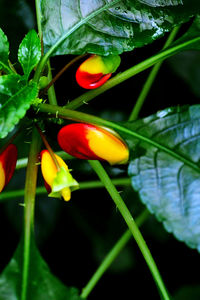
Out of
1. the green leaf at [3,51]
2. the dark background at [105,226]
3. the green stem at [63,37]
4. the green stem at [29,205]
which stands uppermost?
the green leaf at [3,51]

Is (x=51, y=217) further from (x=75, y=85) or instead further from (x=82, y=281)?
(x=75, y=85)

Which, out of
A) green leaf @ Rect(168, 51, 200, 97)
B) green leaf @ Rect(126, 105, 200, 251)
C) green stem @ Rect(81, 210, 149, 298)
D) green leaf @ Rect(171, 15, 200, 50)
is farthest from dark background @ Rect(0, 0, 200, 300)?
green leaf @ Rect(126, 105, 200, 251)

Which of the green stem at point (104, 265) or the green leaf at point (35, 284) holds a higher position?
the green leaf at point (35, 284)

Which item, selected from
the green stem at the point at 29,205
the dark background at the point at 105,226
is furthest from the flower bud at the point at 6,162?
the dark background at the point at 105,226

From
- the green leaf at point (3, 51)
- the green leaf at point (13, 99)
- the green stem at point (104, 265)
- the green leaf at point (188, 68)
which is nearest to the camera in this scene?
the green leaf at point (13, 99)

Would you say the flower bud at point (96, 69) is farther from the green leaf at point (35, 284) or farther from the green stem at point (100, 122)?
the green leaf at point (35, 284)

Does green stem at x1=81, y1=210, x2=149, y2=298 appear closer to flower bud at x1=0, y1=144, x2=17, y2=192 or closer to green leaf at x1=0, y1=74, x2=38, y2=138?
flower bud at x1=0, y1=144, x2=17, y2=192

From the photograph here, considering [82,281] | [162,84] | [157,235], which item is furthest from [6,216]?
[162,84]
